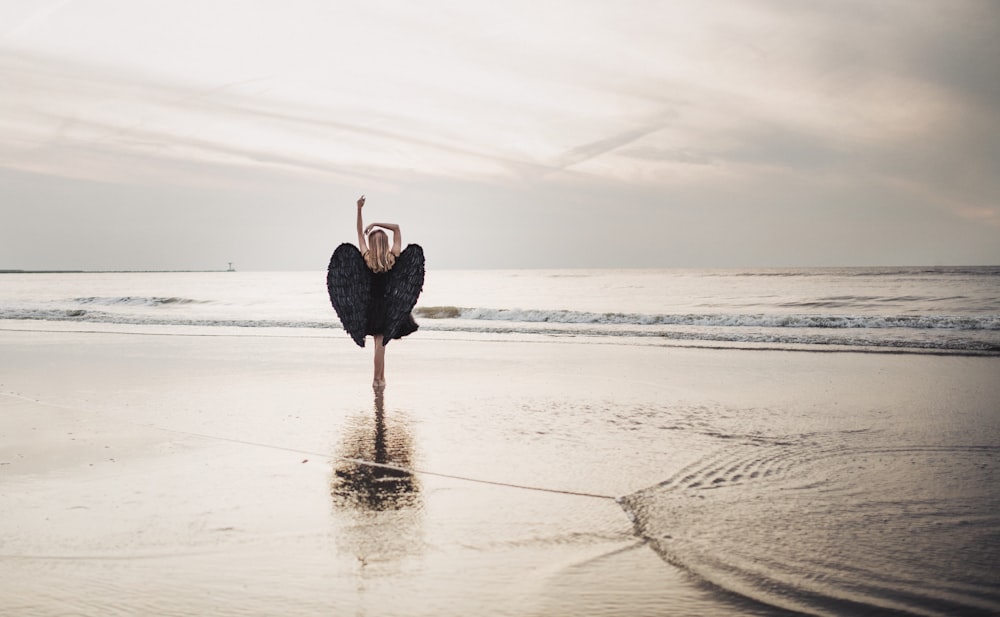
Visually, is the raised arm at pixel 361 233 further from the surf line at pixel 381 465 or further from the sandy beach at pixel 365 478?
the surf line at pixel 381 465

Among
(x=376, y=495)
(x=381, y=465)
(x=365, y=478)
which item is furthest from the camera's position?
(x=381, y=465)

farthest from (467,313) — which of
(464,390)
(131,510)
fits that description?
(131,510)

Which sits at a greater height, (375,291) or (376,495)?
(375,291)

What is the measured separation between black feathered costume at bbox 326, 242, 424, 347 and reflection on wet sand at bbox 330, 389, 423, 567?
285 centimetres

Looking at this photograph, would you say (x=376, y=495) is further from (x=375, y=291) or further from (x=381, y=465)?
(x=375, y=291)

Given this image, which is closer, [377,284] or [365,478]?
[365,478]

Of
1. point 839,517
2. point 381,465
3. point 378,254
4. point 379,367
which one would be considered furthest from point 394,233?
point 839,517

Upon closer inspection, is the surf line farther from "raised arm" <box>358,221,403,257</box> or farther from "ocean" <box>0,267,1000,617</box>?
"raised arm" <box>358,221,403,257</box>

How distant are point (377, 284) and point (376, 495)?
523 centimetres

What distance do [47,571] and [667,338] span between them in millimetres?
14840

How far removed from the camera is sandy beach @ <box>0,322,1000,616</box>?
279 centimetres

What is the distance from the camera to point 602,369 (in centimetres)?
1055

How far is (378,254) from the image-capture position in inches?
355

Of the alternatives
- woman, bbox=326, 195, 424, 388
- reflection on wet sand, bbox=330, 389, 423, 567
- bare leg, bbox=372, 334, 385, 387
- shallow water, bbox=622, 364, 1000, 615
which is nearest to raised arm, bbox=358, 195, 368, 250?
woman, bbox=326, 195, 424, 388
